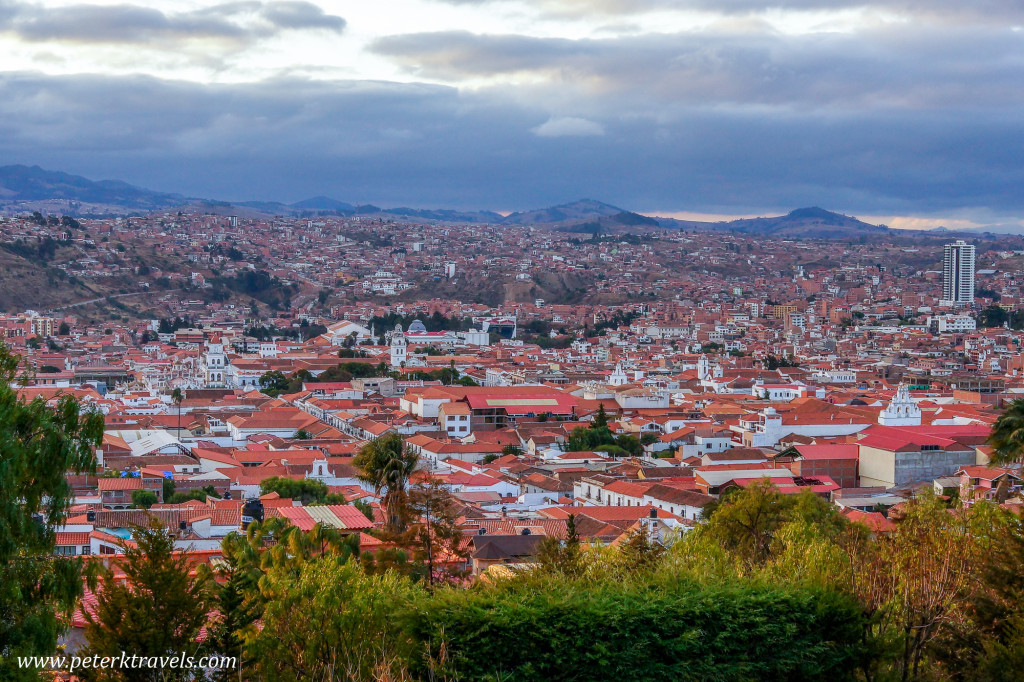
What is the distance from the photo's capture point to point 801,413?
40906 millimetres

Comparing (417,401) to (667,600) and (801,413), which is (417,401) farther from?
(667,600)

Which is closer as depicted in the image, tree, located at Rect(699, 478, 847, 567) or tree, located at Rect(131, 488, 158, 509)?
tree, located at Rect(699, 478, 847, 567)

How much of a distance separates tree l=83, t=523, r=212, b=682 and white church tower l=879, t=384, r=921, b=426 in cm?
3262

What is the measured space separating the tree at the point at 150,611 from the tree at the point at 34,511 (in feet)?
4.07

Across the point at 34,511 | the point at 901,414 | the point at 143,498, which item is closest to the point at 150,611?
the point at 34,511

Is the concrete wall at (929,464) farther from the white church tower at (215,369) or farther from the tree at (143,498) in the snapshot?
the white church tower at (215,369)

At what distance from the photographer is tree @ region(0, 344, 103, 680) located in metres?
6.95

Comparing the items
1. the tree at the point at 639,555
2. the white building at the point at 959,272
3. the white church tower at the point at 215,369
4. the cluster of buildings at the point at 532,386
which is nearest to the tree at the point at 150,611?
the cluster of buildings at the point at 532,386

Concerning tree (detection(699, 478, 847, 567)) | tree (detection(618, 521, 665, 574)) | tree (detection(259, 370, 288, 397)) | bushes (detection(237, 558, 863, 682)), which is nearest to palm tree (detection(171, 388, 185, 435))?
tree (detection(259, 370, 288, 397))

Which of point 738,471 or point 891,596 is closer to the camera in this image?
point 891,596

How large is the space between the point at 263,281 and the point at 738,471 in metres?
87.6

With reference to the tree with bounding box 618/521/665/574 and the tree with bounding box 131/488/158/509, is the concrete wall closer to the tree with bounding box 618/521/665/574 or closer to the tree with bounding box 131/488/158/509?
the tree with bounding box 131/488/158/509

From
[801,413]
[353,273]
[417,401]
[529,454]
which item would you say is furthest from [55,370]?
[353,273]

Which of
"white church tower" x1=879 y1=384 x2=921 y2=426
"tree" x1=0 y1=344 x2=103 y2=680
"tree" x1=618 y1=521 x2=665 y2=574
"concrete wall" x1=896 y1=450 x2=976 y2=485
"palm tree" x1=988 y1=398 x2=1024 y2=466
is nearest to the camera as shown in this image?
"tree" x1=0 y1=344 x2=103 y2=680
